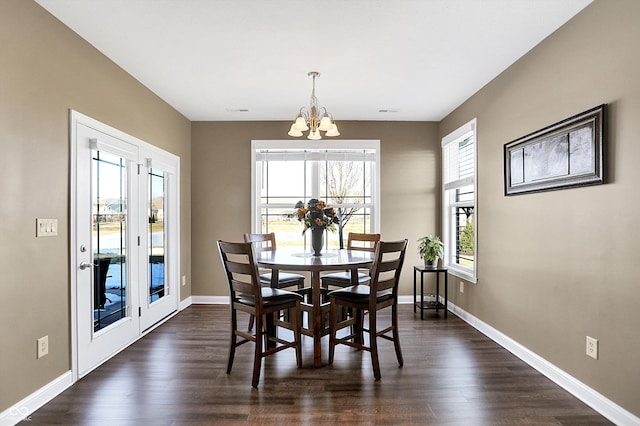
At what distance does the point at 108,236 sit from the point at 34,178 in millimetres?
924

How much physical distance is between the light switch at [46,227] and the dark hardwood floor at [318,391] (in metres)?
1.08

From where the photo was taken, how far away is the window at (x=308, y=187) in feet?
16.6

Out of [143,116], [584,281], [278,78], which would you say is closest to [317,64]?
[278,78]

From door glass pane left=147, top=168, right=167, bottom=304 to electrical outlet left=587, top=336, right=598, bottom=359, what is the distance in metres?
3.85

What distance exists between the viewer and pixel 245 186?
5.04 metres

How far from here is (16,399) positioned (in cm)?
214

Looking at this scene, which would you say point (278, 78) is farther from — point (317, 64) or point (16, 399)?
point (16, 399)

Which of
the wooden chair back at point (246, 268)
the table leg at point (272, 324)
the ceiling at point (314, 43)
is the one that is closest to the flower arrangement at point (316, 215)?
the table leg at point (272, 324)

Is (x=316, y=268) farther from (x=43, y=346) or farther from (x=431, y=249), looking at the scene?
(x=431, y=249)

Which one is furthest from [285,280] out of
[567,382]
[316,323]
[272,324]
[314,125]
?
[567,382]

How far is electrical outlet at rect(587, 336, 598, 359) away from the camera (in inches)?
90.6

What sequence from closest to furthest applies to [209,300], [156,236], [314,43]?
[314,43] → [156,236] → [209,300]

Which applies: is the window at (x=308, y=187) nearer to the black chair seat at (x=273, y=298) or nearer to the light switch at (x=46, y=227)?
the black chair seat at (x=273, y=298)

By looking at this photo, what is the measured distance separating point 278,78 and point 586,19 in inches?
94.8
